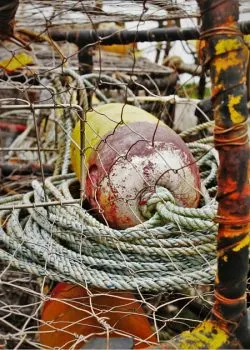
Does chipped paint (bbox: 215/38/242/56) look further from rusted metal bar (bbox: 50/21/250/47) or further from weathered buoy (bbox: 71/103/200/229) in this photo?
rusted metal bar (bbox: 50/21/250/47)

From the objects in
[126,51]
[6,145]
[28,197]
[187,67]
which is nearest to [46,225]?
[28,197]

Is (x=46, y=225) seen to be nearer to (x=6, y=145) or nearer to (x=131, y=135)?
(x=131, y=135)

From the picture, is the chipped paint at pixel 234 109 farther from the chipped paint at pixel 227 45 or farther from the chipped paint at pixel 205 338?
the chipped paint at pixel 205 338

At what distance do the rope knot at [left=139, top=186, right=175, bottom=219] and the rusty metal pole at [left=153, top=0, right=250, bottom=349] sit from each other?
38cm

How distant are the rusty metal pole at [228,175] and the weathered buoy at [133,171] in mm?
391

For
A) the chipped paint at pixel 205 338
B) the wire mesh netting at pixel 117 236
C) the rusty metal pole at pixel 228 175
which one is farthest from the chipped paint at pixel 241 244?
the wire mesh netting at pixel 117 236

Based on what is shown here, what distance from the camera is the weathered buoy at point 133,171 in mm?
1103

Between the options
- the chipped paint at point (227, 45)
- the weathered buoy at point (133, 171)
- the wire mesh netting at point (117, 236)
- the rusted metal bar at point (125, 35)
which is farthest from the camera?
the rusted metal bar at point (125, 35)

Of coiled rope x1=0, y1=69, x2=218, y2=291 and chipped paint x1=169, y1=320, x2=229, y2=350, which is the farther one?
coiled rope x1=0, y1=69, x2=218, y2=291

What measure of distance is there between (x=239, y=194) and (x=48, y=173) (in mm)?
1347

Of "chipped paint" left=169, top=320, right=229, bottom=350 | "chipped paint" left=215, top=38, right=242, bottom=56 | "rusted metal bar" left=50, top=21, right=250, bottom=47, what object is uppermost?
"chipped paint" left=215, top=38, right=242, bottom=56

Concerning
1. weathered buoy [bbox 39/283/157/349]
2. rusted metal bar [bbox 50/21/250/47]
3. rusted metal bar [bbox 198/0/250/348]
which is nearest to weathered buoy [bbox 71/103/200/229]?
weathered buoy [bbox 39/283/157/349]

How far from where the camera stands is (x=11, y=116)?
110 inches

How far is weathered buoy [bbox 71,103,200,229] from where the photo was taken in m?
1.10
